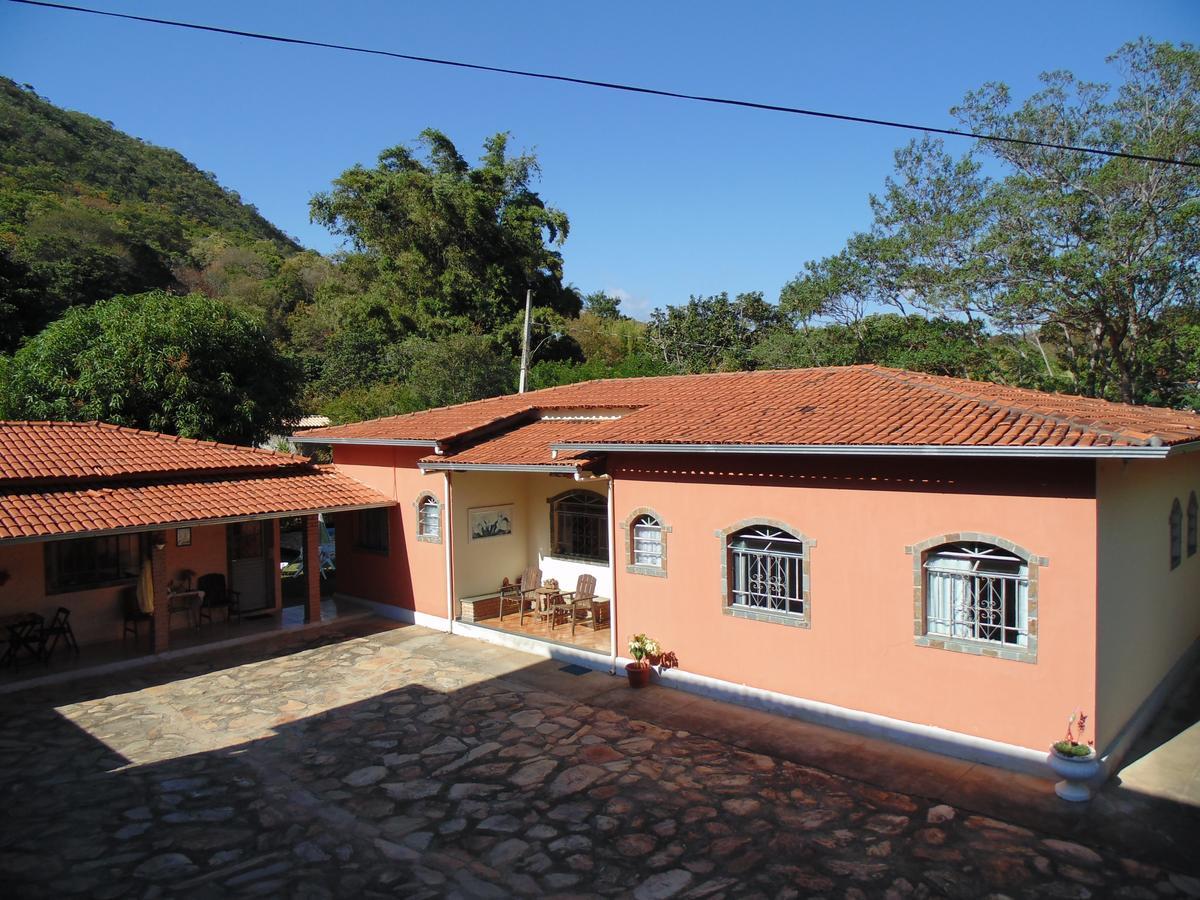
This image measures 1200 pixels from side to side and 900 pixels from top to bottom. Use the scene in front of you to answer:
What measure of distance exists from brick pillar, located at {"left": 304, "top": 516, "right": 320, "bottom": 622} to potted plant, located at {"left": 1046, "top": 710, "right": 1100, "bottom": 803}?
11862mm

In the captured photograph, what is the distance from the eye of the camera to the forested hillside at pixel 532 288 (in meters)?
20.0

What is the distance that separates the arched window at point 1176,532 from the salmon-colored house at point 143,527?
1242 cm

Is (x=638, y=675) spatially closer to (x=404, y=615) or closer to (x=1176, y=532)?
(x=404, y=615)

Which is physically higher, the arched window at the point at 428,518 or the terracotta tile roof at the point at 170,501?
the terracotta tile roof at the point at 170,501

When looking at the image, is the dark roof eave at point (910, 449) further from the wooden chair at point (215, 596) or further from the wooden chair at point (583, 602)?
the wooden chair at point (215, 596)

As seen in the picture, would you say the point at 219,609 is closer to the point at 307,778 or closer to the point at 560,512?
the point at 560,512

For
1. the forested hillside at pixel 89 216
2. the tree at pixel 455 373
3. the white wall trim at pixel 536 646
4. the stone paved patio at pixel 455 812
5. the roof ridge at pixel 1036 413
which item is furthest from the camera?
the forested hillside at pixel 89 216

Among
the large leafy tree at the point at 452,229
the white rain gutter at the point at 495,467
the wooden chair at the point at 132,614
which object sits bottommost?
the wooden chair at the point at 132,614

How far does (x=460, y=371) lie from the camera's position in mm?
28484

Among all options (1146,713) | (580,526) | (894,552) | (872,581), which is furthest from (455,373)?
(1146,713)

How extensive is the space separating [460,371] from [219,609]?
15.1 m

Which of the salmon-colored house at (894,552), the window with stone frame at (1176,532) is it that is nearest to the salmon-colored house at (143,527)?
the salmon-colored house at (894,552)

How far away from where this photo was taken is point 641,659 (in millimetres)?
10875

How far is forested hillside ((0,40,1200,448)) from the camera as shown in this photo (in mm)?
20047
